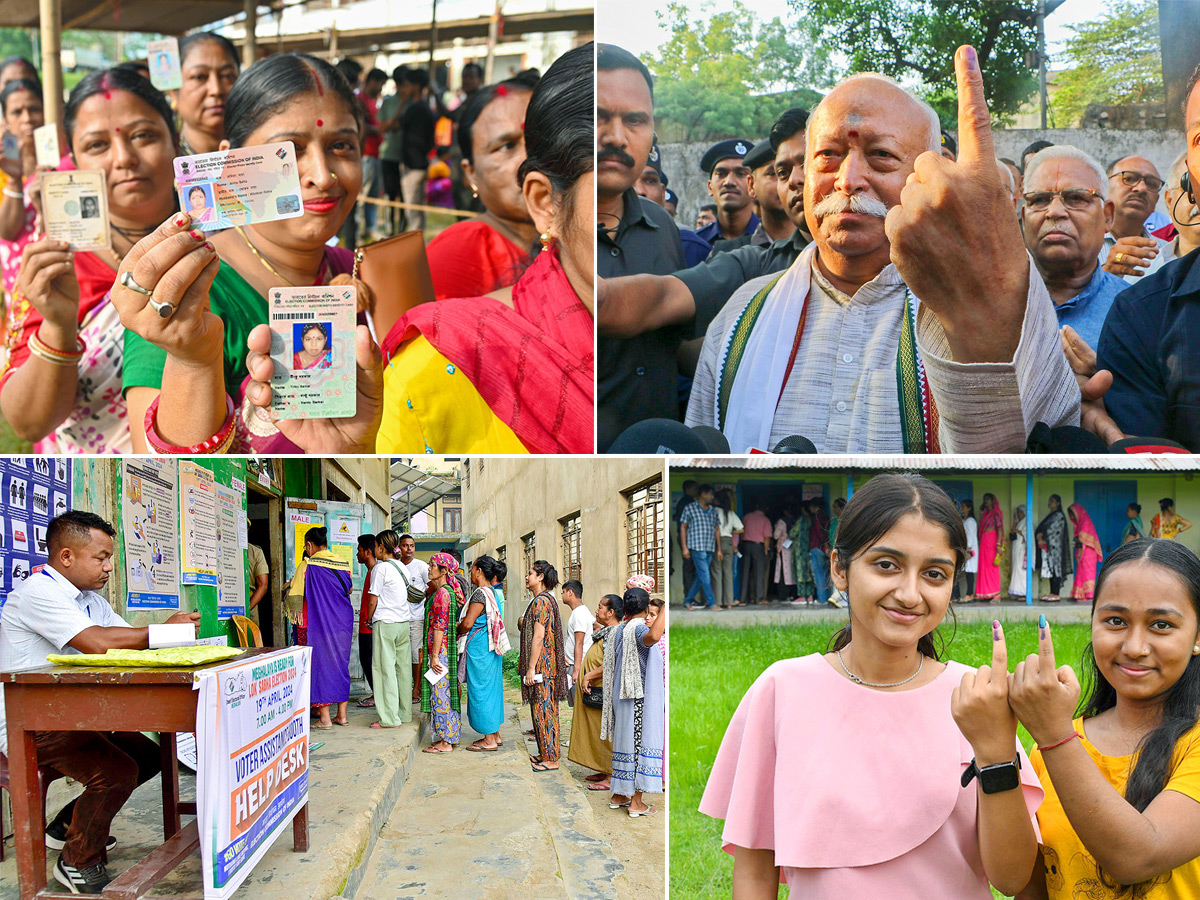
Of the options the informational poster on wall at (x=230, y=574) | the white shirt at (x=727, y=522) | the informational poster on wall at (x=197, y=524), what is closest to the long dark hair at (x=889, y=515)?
the white shirt at (x=727, y=522)


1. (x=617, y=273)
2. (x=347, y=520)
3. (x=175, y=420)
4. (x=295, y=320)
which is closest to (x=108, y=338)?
(x=175, y=420)

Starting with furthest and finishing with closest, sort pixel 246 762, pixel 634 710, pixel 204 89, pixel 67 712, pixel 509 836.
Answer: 1. pixel 634 710
2. pixel 509 836
3. pixel 204 89
4. pixel 246 762
5. pixel 67 712

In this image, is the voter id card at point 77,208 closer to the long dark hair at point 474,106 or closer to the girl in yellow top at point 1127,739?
the long dark hair at point 474,106

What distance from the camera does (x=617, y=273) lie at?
2.75m

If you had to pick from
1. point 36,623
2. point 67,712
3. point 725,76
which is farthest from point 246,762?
point 725,76

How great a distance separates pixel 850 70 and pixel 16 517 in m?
3.14

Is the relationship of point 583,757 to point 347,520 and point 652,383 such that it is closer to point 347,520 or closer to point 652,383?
point 347,520

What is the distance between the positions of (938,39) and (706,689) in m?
2.17

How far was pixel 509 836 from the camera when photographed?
336 centimetres

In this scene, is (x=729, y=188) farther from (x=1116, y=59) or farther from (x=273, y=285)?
(x=273, y=285)

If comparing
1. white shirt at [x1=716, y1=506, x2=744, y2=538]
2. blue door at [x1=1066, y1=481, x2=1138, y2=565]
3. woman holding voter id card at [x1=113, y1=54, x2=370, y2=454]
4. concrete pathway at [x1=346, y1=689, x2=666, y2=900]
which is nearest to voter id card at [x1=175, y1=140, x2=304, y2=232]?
woman holding voter id card at [x1=113, y1=54, x2=370, y2=454]

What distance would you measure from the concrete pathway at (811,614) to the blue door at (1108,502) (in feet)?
0.83

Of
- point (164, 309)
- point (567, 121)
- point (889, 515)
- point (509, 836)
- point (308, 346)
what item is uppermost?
point (567, 121)

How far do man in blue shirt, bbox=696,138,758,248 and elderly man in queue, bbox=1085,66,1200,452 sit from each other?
117cm
